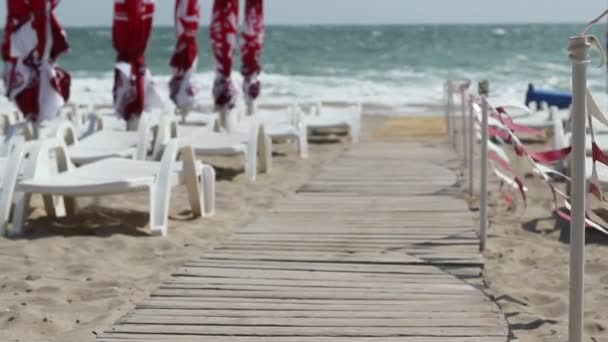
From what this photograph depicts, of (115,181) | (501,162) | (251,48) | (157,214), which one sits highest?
(251,48)

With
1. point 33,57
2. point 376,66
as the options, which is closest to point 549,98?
point 33,57

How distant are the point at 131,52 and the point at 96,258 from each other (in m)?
3.06

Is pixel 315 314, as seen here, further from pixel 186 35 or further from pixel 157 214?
pixel 186 35

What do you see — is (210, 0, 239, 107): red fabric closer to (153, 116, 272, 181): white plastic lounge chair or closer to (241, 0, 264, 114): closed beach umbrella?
(241, 0, 264, 114): closed beach umbrella

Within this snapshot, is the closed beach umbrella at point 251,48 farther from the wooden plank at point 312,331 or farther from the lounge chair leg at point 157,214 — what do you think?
the wooden plank at point 312,331

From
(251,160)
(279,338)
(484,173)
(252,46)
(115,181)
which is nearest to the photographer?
(279,338)

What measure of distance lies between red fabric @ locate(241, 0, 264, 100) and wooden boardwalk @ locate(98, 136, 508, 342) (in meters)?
4.75

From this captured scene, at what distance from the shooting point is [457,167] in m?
8.77

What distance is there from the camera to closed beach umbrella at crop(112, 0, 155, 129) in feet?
24.1

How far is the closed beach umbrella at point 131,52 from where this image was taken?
Answer: 7359 mm

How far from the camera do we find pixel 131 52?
754 cm

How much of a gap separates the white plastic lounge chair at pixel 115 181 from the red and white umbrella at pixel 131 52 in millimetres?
1601

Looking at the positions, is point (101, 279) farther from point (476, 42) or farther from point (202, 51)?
point (476, 42)

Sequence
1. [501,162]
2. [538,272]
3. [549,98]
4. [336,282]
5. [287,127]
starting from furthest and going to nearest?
1. [549,98]
2. [287,127]
3. [501,162]
4. [538,272]
5. [336,282]
